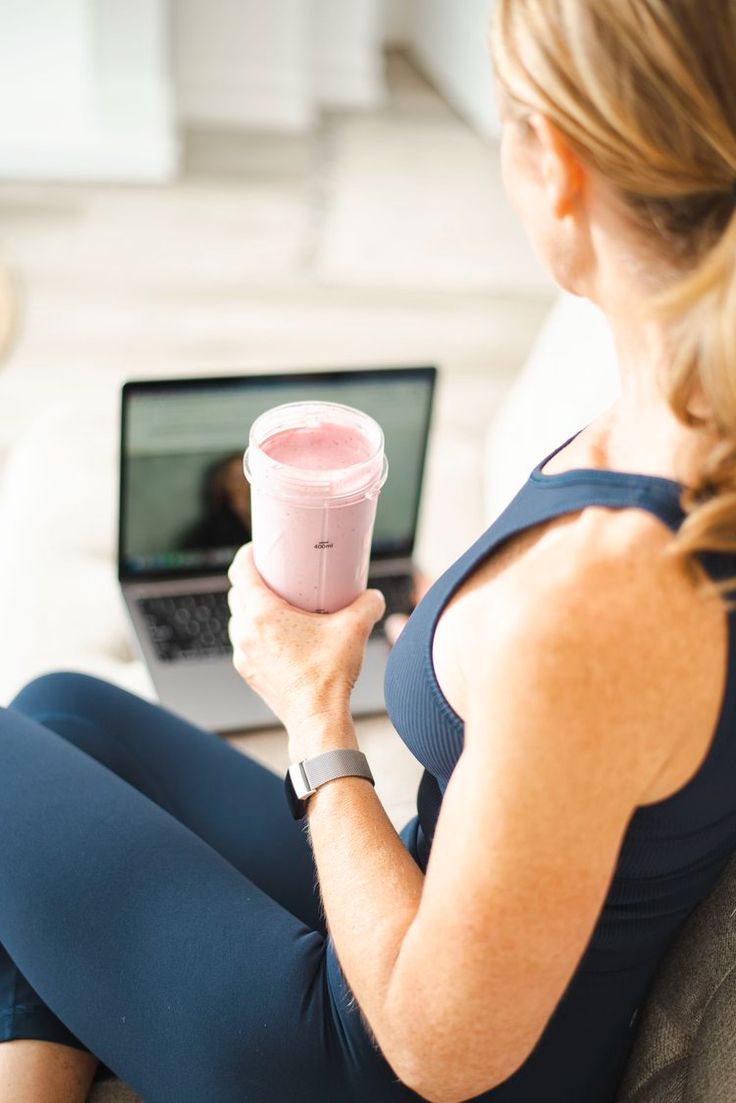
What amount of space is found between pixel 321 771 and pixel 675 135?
508mm

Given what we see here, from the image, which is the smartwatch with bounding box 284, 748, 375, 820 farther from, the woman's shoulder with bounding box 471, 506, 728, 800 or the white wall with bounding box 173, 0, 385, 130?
the white wall with bounding box 173, 0, 385, 130

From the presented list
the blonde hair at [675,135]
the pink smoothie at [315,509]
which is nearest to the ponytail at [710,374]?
the blonde hair at [675,135]

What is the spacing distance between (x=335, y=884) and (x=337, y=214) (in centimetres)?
287

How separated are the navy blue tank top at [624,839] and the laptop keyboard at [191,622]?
1.91ft

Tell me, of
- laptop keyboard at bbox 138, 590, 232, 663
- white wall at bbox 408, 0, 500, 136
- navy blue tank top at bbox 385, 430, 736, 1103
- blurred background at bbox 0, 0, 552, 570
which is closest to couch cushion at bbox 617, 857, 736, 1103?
navy blue tank top at bbox 385, 430, 736, 1103

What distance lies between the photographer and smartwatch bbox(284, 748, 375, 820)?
95 cm

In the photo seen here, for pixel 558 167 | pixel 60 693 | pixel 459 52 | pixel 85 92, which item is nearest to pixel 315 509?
pixel 558 167

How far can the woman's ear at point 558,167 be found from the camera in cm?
74

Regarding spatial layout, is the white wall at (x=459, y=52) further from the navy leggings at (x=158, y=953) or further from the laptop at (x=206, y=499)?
the navy leggings at (x=158, y=953)

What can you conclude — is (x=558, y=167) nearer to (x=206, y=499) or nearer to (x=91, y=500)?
(x=206, y=499)

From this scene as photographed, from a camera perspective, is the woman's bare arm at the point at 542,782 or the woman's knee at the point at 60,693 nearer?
the woman's bare arm at the point at 542,782

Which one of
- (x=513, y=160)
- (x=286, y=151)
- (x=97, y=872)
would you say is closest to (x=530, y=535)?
(x=513, y=160)

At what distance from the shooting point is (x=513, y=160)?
81 cm

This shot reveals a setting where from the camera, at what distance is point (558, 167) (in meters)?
0.76
